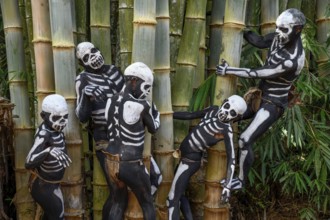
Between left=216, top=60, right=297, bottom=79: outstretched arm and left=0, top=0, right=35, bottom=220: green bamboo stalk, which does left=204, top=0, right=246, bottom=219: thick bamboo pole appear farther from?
left=0, top=0, right=35, bottom=220: green bamboo stalk

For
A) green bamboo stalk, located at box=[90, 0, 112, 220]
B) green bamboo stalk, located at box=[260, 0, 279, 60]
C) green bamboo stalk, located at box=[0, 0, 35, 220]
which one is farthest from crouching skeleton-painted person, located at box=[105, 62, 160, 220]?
green bamboo stalk, located at box=[260, 0, 279, 60]

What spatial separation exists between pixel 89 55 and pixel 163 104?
56cm

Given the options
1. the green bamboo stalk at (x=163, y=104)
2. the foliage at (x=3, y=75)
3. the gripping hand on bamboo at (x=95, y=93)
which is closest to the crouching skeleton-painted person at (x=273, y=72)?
the green bamboo stalk at (x=163, y=104)

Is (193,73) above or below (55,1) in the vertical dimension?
below

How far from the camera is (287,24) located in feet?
8.80

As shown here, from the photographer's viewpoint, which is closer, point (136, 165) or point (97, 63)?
point (136, 165)

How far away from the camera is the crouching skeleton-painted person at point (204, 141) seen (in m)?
2.76

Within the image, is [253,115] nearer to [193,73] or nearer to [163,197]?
[193,73]

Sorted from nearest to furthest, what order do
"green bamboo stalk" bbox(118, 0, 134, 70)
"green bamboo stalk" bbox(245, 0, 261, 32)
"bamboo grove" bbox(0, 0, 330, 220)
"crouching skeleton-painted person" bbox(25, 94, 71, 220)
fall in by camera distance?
1. "crouching skeleton-painted person" bbox(25, 94, 71, 220)
2. "bamboo grove" bbox(0, 0, 330, 220)
3. "green bamboo stalk" bbox(118, 0, 134, 70)
4. "green bamboo stalk" bbox(245, 0, 261, 32)

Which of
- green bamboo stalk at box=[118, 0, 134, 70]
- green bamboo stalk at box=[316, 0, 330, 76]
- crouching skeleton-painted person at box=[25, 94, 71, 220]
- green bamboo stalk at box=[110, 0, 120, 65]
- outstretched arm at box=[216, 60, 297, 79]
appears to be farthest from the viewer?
green bamboo stalk at box=[316, 0, 330, 76]

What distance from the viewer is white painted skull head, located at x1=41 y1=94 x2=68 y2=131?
2.59 metres

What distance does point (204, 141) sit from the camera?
9.23 ft

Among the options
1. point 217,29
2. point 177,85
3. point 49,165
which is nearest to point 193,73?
point 177,85

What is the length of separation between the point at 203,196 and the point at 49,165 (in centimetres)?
113
